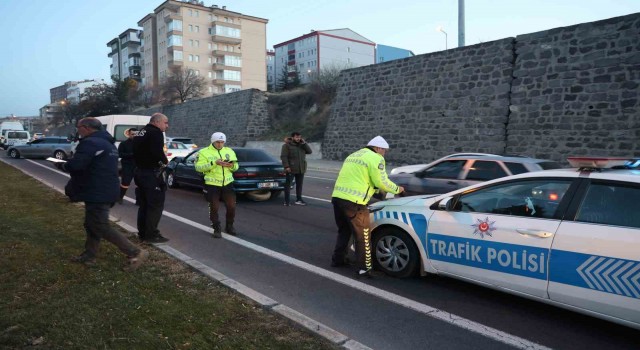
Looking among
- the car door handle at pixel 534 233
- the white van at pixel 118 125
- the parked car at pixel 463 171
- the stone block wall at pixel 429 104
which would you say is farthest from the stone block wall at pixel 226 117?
the car door handle at pixel 534 233

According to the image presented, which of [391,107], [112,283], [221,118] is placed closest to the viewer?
[112,283]

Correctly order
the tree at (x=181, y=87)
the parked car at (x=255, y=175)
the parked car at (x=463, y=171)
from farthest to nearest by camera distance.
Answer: the tree at (x=181, y=87), the parked car at (x=255, y=175), the parked car at (x=463, y=171)

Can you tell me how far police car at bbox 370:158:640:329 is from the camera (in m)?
3.54

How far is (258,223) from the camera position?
8508mm

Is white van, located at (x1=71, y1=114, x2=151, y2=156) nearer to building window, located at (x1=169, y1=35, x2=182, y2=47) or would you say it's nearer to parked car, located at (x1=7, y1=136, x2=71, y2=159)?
parked car, located at (x1=7, y1=136, x2=71, y2=159)

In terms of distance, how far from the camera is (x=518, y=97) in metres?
16.7

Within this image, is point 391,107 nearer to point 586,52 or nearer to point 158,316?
point 586,52

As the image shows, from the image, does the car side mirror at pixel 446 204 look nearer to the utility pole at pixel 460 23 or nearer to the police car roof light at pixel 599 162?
the police car roof light at pixel 599 162

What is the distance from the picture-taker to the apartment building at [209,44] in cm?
7756

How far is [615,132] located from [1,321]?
15994 millimetres

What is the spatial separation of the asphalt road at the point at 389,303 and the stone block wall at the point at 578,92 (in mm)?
11521

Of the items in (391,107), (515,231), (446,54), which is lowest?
(515,231)

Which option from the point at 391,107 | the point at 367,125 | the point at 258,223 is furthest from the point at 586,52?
the point at 258,223

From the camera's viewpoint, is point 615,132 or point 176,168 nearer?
point 176,168
